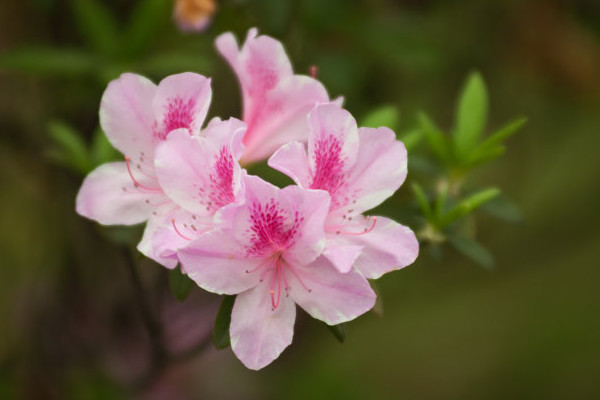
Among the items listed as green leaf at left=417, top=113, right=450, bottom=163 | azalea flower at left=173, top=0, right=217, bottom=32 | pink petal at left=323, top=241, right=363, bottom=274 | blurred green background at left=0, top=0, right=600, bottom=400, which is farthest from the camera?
blurred green background at left=0, top=0, right=600, bottom=400

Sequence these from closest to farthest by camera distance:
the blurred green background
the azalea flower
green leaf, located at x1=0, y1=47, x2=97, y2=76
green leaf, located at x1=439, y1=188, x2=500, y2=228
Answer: green leaf, located at x1=439, y1=188, x2=500, y2=228 < the azalea flower < green leaf, located at x1=0, y1=47, x2=97, y2=76 < the blurred green background

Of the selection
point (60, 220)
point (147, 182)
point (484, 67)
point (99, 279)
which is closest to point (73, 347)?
point (99, 279)

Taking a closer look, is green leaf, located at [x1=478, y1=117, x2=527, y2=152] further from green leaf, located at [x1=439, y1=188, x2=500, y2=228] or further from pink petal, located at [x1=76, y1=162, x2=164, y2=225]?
pink petal, located at [x1=76, y1=162, x2=164, y2=225]

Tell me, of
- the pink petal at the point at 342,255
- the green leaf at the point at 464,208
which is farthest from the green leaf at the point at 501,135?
the pink petal at the point at 342,255

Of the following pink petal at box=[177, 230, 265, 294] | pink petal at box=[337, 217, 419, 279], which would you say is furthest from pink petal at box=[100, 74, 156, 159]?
pink petal at box=[337, 217, 419, 279]

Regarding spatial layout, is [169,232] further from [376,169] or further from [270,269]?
[376,169]

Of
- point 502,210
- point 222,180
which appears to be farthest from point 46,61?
point 502,210

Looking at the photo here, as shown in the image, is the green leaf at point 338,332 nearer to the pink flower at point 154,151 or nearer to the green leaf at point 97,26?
the pink flower at point 154,151
